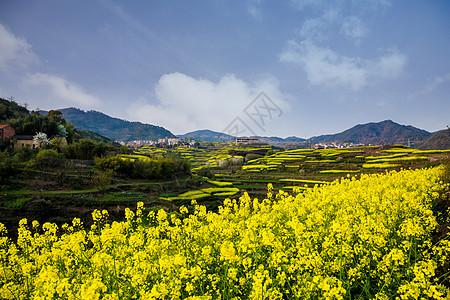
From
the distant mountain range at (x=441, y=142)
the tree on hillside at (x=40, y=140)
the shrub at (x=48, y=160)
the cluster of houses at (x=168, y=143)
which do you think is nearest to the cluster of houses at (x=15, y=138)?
the tree on hillside at (x=40, y=140)

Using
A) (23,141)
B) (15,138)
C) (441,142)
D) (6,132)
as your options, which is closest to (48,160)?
(23,141)

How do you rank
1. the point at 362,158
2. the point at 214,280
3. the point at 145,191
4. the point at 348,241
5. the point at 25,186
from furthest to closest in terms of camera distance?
the point at 362,158
the point at 145,191
the point at 25,186
the point at 348,241
the point at 214,280

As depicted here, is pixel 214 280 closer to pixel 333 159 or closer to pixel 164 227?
pixel 164 227

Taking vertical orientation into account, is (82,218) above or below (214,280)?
below

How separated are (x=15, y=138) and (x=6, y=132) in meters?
1.86

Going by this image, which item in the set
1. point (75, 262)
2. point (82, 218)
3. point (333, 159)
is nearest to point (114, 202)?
point (82, 218)

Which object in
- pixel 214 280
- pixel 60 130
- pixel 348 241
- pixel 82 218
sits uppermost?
pixel 60 130

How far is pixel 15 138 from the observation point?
43.6 meters

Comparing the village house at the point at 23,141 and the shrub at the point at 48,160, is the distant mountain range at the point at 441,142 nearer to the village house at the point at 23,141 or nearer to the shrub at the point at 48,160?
the shrub at the point at 48,160

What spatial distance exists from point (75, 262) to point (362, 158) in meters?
55.6

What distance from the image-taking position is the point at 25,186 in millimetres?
25375

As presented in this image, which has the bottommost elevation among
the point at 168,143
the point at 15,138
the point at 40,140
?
the point at 40,140

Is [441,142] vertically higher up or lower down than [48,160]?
higher up

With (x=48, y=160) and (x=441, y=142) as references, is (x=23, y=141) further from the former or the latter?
(x=441, y=142)
